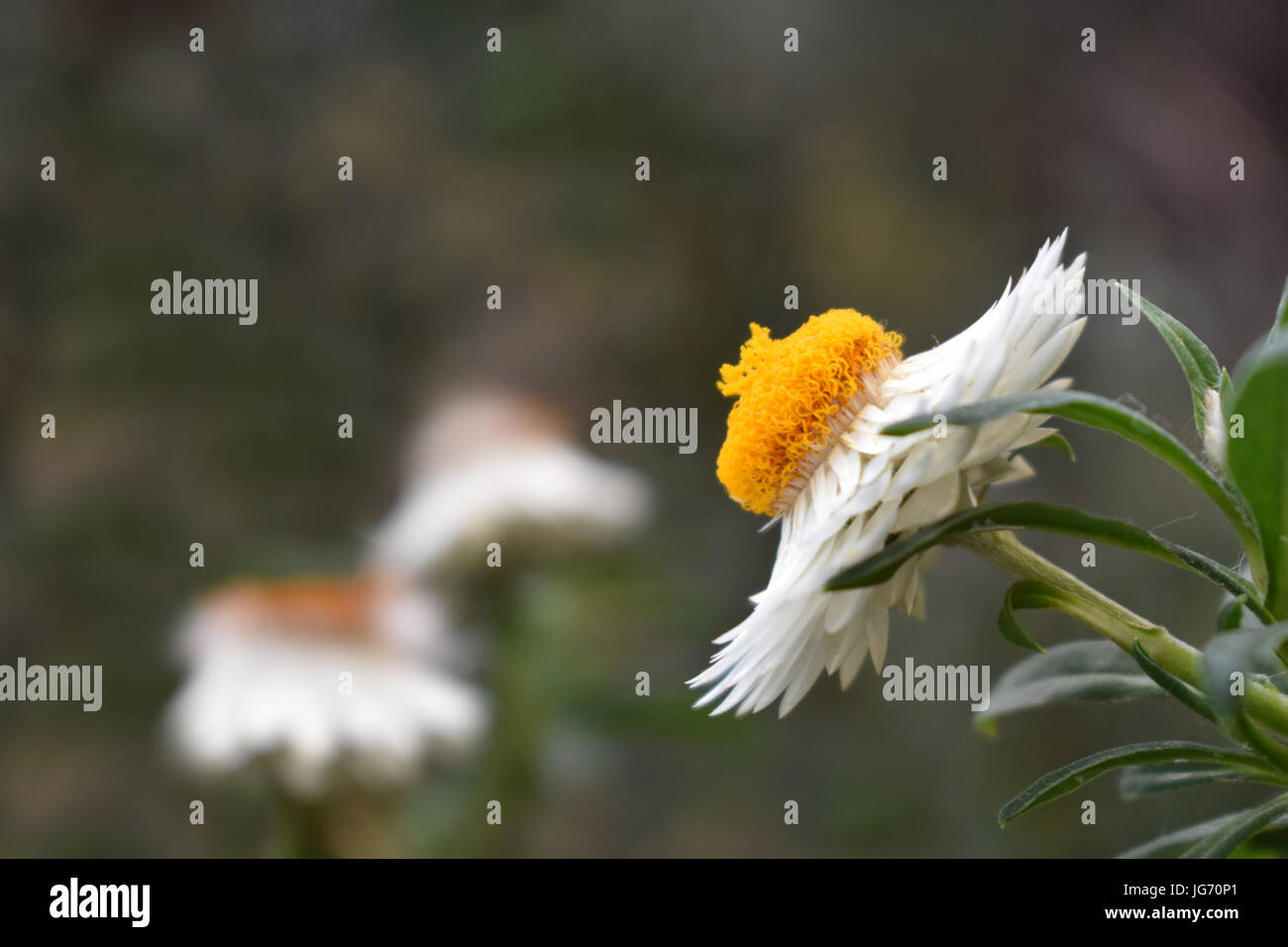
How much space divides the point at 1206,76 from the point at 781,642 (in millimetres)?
1213

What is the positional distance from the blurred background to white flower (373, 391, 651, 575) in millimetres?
57

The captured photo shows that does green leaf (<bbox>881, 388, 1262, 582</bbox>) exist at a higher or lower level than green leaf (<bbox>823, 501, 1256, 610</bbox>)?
higher

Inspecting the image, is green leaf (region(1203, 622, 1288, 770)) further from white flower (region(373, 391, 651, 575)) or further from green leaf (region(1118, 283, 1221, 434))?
white flower (region(373, 391, 651, 575))

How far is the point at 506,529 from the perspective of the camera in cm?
113

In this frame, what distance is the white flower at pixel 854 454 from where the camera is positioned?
13.0 inches

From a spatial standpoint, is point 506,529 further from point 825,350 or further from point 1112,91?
point 1112,91

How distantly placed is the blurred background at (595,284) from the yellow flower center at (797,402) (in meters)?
0.81

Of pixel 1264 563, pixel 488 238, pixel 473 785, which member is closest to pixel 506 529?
pixel 473 785

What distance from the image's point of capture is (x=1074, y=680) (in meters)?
0.37

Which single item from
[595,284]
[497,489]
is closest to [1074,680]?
[497,489]

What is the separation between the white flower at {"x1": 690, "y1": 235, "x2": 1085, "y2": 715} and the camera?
330mm

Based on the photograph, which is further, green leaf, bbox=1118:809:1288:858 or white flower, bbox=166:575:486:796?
white flower, bbox=166:575:486:796

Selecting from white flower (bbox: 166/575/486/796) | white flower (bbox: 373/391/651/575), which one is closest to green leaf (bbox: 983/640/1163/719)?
white flower (bbox: 166/575/486/796)

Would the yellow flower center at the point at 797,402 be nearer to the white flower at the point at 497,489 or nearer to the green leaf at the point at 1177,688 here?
the green leaf at the point at 1177,688
